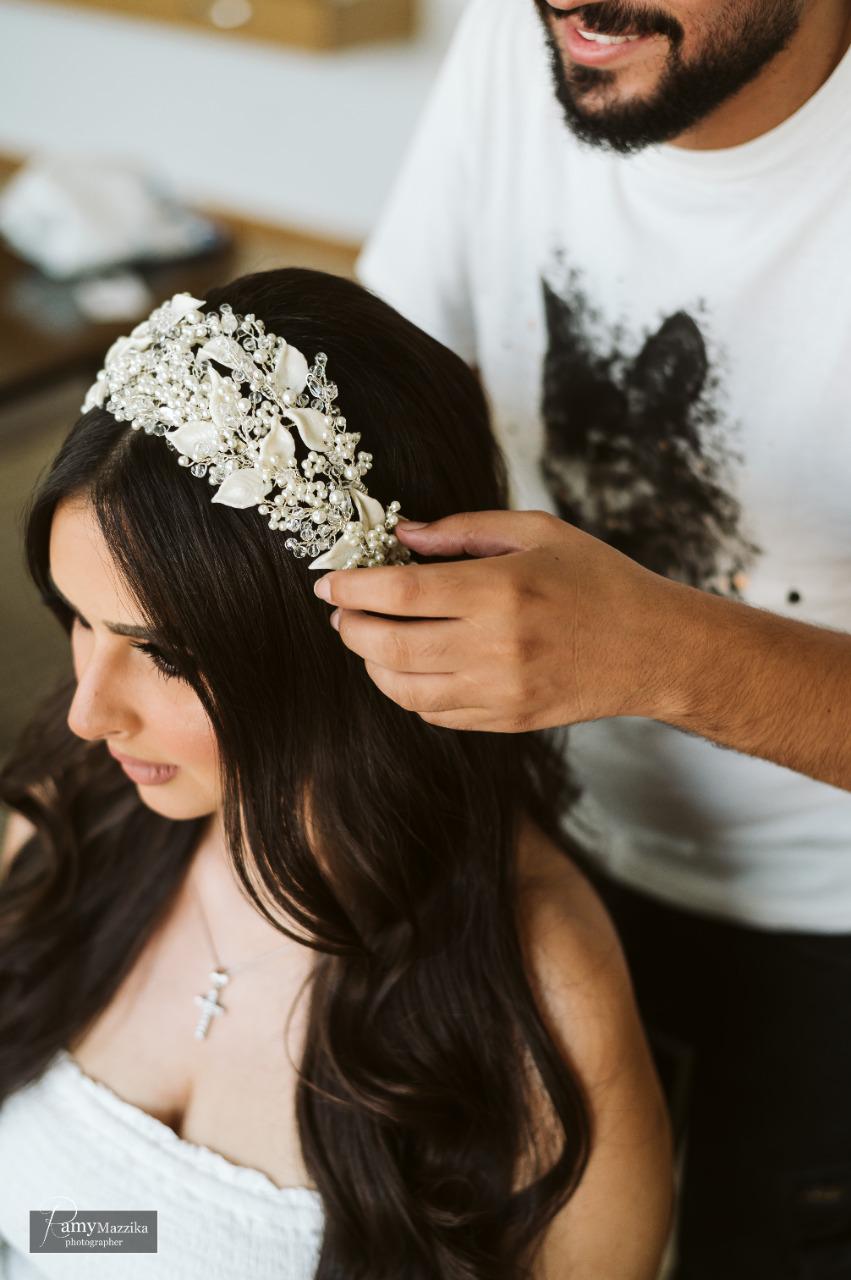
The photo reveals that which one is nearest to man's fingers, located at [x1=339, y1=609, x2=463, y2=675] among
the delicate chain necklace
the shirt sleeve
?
the delicate chain necklace

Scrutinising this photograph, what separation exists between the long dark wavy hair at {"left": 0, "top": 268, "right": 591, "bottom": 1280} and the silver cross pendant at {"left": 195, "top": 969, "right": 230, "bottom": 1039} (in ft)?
0.40

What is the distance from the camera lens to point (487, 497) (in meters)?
1.07

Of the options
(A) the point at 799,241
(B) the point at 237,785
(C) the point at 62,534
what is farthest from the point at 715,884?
(C) the point at 62,534

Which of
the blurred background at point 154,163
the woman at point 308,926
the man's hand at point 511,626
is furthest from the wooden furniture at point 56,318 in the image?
the man's hand at point 511,626

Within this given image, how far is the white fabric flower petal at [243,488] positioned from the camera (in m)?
0.88

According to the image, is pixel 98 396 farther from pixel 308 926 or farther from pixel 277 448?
pixel 308 926

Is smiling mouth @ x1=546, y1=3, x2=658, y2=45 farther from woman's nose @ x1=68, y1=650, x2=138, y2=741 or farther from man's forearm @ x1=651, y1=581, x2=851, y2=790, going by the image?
woman's nose @ x1=68, y1=650, x2=138, y2=741

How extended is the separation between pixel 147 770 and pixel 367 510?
14.6 inches

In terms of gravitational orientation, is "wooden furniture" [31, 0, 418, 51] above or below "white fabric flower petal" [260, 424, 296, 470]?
above

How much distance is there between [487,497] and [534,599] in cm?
31

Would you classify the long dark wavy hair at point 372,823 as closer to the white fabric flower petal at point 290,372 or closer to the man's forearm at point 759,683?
the white fabric flower petal at point 290,372

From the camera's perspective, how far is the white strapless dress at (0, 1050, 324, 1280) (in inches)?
42.9

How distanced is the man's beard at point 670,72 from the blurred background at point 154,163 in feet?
5.05

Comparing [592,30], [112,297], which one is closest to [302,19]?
[112,297]
